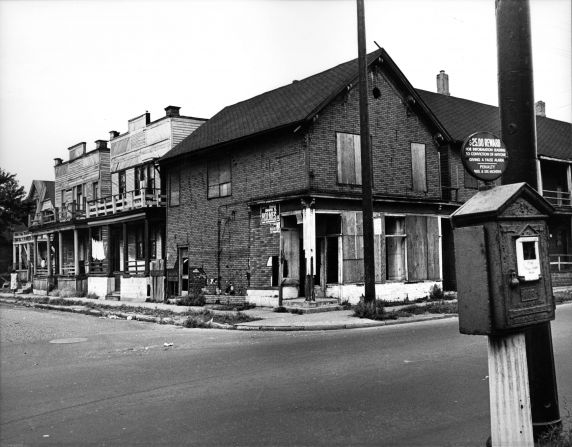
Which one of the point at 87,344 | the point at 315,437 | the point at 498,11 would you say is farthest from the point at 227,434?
the point at 87,344

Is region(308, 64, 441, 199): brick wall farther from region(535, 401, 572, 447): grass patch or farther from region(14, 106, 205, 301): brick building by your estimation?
region(535, 401, 572, 447): grass patch

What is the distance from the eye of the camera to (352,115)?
20172 millimetres

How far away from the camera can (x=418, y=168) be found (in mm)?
22047

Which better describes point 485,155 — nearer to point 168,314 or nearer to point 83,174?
point 168,314

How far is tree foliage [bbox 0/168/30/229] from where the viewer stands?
152ft

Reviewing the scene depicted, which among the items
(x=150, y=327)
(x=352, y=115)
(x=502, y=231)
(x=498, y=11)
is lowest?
(x=150, y=327)

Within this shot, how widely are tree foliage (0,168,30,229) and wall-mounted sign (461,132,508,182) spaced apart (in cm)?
4876

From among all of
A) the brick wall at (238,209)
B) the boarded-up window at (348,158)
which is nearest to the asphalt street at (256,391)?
the brick wall at (238,209)

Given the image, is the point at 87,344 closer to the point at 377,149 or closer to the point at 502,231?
the point at 502,231

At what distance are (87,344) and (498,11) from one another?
10.3 meters

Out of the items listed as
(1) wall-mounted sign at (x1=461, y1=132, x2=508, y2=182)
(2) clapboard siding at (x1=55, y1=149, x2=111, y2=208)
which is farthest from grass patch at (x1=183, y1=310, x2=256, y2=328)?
(2) clapboard siding at (x1=55, y1=149, x2=111, y2=208)

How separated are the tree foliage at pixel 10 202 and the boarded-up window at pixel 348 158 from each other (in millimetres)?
36674

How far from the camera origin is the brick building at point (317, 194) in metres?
19.0

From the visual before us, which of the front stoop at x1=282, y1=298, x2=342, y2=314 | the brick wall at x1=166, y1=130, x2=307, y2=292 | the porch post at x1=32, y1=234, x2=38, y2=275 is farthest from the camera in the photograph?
the porch post at x1=32, y1=234, x2=38, y2=275
